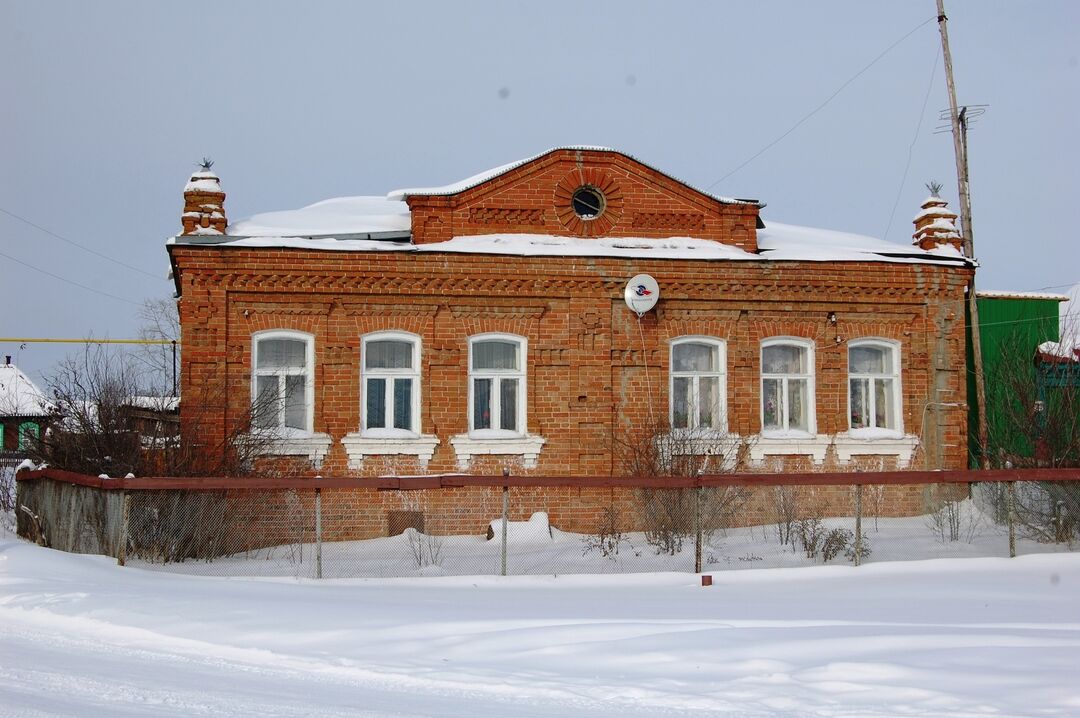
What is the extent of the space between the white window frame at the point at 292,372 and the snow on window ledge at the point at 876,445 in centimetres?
915

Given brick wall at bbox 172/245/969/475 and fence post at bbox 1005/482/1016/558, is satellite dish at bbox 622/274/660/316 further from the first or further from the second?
fence post at bbox 1005/482/1016/558

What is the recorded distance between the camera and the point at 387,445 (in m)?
18.8

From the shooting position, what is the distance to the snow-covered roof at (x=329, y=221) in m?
19.5

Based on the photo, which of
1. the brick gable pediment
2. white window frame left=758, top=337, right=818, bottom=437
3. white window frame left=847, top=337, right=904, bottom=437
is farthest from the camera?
white window frame left=847, top=337, right=904, bottom=437

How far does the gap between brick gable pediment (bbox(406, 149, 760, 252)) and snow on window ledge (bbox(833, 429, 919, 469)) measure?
12.5 ft

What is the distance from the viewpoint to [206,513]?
50.4 feet

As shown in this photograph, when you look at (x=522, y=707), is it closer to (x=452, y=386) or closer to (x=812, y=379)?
(x=452, y=386)

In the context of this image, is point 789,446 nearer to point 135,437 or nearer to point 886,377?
point 886,377

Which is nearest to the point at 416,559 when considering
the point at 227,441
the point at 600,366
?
the point at 227,441

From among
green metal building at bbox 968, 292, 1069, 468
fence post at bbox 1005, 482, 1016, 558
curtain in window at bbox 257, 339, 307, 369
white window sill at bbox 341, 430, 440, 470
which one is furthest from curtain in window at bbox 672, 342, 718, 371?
curtain in window at bbox 257, 339, 307, 369

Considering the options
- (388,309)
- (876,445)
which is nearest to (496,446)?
(388,309)

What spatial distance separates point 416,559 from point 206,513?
115 inches

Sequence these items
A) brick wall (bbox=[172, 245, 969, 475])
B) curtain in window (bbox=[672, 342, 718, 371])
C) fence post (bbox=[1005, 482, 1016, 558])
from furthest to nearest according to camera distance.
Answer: curtain in window (bbox=[672, 342, 718, 371]) < brick wall (bbox=[172, 245, 969, 475]) < fence post (bbox=[1005, 482, 1016, 558])

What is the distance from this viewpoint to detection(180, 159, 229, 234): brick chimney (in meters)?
18.8
